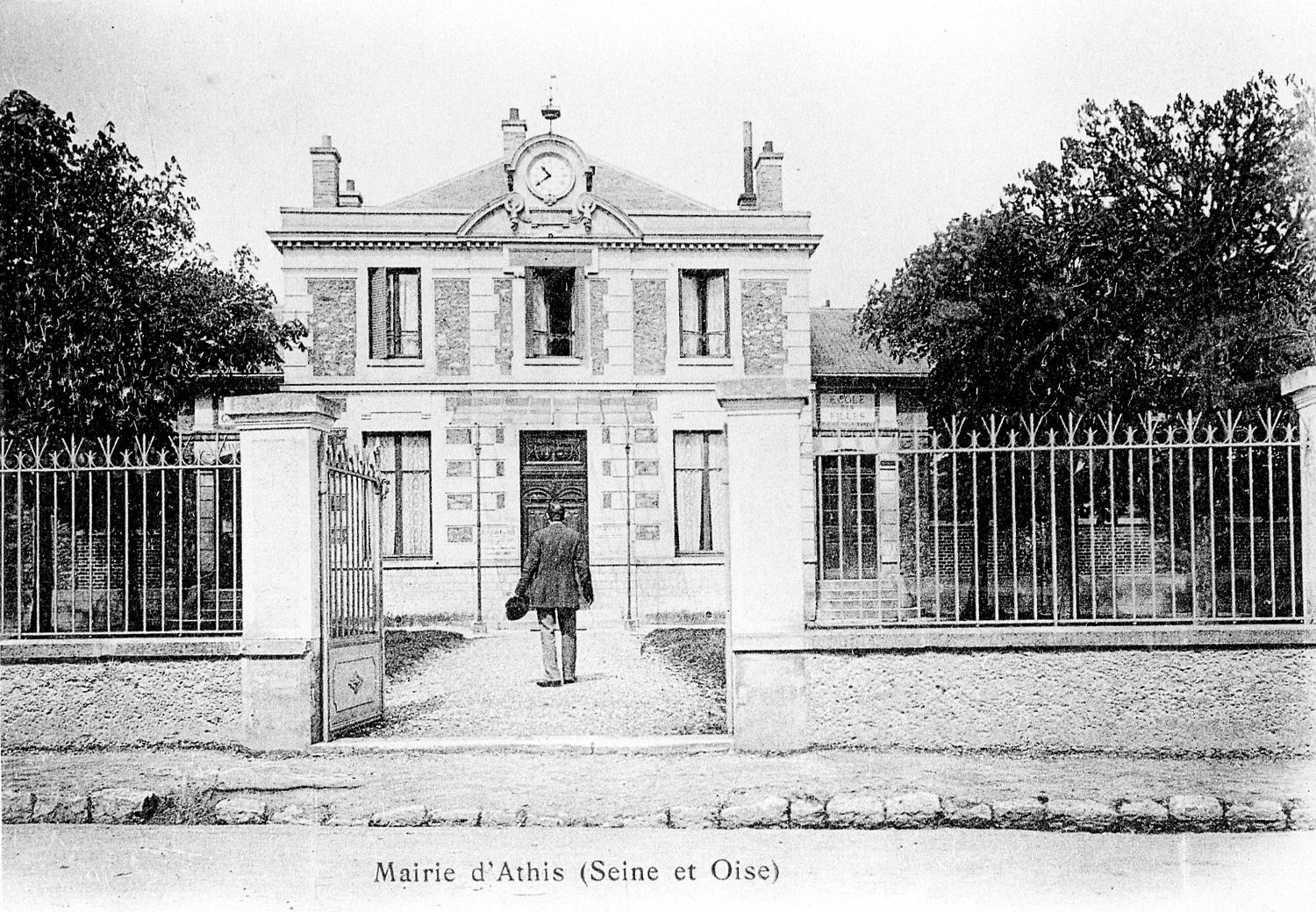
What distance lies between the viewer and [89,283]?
13031 mm

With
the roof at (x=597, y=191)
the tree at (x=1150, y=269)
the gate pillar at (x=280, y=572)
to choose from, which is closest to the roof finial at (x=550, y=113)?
the roof at (x=597, y=191)

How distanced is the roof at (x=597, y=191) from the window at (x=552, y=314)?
173 centimetres

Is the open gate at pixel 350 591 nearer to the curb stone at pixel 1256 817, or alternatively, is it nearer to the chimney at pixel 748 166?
the curb stone at pixel 1256 817

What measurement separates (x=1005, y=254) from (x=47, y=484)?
13.4 metres

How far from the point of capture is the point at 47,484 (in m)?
14.7

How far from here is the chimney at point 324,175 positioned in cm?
2111

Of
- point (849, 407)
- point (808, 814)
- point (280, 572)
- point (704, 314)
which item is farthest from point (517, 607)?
point (849, 407)

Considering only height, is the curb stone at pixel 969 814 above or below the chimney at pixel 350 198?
below

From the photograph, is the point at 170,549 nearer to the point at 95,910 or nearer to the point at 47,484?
the point at 47,484

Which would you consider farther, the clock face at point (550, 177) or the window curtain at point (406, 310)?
the window curtain at point (406, 310)

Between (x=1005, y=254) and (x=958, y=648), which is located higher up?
(x=1005, y=254)

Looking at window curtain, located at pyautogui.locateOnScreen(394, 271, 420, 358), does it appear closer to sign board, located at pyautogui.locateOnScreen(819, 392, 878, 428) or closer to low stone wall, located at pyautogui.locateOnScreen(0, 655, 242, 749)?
sign board, located at pyautogui.locateOnScreen(819, 392, 878, 428)

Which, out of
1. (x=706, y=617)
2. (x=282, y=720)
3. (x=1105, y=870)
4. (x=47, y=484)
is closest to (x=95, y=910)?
(x=282, y=720)

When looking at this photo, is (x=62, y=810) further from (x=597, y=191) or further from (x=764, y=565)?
(x=597, y=191)
